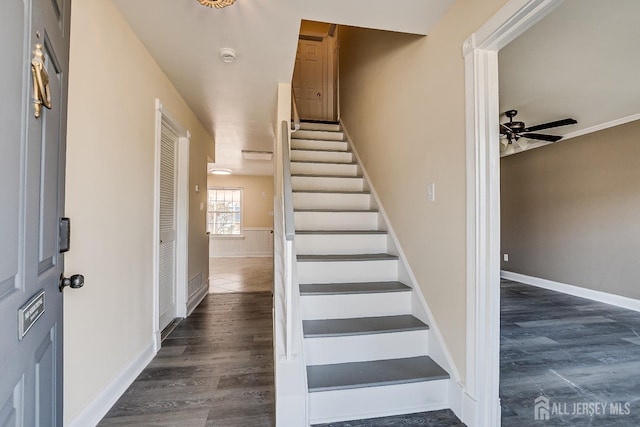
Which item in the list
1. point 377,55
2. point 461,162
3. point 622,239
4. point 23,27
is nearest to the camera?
point 23,27

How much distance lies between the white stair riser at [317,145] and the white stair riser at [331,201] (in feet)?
3.48

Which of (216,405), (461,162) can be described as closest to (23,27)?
(461,162)

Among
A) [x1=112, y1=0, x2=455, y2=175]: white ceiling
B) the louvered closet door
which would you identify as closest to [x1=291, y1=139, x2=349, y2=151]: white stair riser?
[x1=112, y1=0, x2=455, y2=175]: white ceiling

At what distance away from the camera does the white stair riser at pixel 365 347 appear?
73.5 inches

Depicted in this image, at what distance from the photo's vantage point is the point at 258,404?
1.78 meters

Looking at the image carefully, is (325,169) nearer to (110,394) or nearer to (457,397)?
(457,397)

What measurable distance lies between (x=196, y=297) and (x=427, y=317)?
116 inches

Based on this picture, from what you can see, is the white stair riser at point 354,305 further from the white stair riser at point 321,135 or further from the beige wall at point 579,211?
the beige wall at point 579,211

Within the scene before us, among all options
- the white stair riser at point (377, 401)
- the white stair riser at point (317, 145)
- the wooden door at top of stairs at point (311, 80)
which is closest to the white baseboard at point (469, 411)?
the white stair riser at point (377, 401)

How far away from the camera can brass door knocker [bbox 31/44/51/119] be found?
0.75 meters

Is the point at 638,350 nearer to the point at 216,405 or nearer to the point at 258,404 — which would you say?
the point at 258,404

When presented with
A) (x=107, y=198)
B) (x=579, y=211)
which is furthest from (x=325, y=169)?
(x=579, y=211)

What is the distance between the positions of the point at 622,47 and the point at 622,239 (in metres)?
2.85

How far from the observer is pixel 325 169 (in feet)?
12.0
